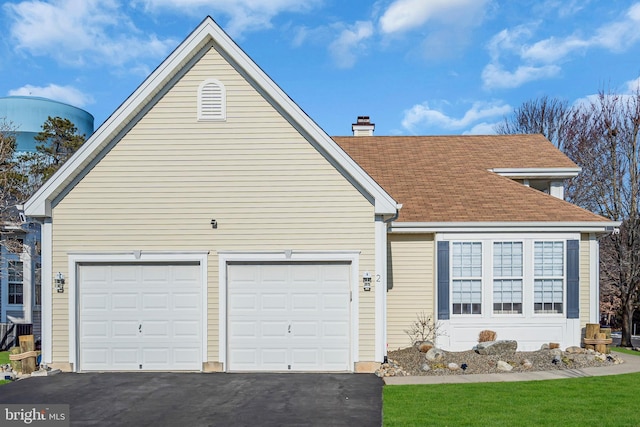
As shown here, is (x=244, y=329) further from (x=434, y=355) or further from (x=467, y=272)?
(x=467, y=272)

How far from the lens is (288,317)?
37.6ft

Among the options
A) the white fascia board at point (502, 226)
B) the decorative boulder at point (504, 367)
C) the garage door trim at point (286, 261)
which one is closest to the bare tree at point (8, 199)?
the garage door trim at point (286, 261)

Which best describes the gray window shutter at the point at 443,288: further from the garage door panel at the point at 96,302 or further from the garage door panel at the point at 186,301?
the garage door panel at the point at 96,302

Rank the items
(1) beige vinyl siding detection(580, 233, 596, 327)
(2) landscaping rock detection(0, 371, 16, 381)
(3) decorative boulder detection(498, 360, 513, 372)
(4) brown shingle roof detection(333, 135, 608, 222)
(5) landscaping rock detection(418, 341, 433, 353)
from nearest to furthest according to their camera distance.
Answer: (2) landscaping rock detection(0, 371, 16, 381), (3) decorative boulder detection(498, 360, 513, 372), (5) landscaping rock detection(418, 341, 433, 353), (4) brown shingle roof detection(333, 135, 608, 222), (1) beige vinyl siding detection(580, 233, 596, 327)

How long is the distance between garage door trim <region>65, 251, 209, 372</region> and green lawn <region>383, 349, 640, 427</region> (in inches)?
185

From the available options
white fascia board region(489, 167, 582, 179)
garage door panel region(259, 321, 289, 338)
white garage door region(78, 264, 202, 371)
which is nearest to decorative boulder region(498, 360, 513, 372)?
garage door panel region(259, 321, 289, 338)

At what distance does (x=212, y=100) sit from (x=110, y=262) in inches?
176

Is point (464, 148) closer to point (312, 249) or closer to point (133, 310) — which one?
point (312, 249)

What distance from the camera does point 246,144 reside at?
11562mm

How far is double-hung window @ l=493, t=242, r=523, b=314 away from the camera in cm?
1306

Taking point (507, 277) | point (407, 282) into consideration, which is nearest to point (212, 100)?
point (407, 282)

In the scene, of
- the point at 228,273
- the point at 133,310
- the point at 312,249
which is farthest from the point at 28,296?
the point at 312,249

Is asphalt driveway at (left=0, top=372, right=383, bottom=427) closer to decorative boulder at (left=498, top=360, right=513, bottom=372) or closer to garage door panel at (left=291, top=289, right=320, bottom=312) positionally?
garage door panel at (left=291, top=289, right=320, bottom=312)

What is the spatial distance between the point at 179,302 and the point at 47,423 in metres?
3.96
